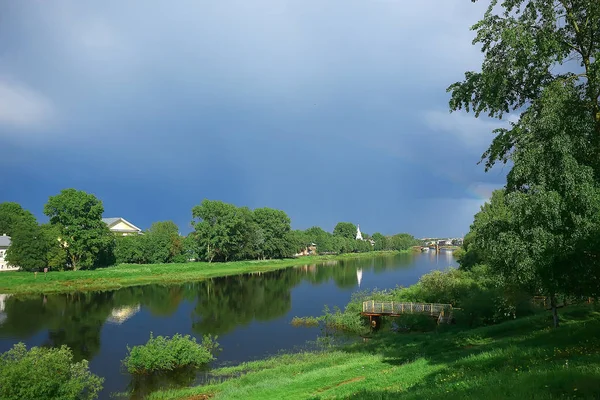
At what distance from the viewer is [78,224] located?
243 ft

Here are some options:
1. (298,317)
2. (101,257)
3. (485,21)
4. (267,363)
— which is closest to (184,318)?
(298,317)

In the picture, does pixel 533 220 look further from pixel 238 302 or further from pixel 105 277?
pixel 105 277

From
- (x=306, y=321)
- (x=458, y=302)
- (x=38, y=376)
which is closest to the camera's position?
(x=38, y=376)

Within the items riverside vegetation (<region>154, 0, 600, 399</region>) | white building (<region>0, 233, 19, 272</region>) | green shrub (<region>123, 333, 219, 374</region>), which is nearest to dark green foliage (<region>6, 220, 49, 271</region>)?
white building (<region>0, 233, 19, 272</region>)

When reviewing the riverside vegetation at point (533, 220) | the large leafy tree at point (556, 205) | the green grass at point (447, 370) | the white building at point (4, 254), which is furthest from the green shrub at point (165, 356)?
the white building at point (4, 254)

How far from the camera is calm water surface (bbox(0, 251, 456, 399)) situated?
28.8 meters

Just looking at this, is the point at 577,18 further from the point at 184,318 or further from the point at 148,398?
the point at 184,318

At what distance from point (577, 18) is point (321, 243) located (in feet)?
504

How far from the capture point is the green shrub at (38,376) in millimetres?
15141

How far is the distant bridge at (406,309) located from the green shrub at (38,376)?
23.4m

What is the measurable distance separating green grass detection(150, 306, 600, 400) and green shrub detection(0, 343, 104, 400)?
4.56m

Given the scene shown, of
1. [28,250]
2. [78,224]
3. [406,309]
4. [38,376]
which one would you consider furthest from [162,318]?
[78,224]

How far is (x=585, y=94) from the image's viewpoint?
14.1m

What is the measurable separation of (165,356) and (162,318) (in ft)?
61.0
